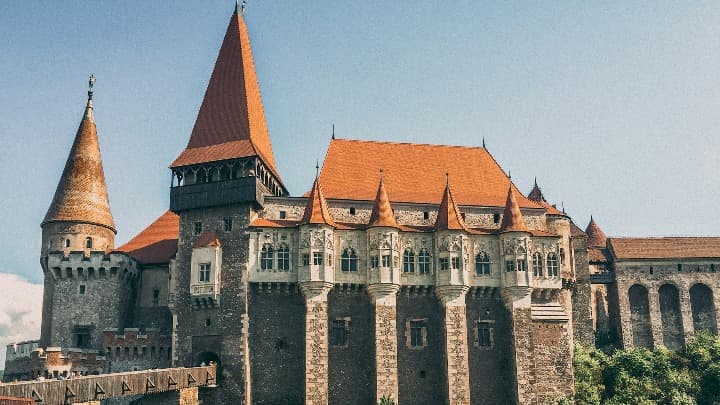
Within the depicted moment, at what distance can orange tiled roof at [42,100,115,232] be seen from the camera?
167 ft

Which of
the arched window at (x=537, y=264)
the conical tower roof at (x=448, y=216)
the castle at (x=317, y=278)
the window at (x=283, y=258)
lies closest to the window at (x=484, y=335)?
the castle at (x=317, y=278)

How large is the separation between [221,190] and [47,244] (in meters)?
14.3

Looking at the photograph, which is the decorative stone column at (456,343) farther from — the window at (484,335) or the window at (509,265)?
the window at (509,265)

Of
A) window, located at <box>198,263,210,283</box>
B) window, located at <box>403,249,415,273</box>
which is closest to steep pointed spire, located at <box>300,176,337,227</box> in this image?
window, located at <box>403,249,415,273</box>

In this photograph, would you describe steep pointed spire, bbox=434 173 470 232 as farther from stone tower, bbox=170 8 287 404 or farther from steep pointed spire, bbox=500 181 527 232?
stone tower, bbox=170 8 287 404

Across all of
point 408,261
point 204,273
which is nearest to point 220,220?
point 204,273

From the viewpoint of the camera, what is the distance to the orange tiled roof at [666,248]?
201 ft

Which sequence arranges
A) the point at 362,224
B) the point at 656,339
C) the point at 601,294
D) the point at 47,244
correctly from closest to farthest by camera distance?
the point at 362,224
the point at 47,244
the point at 656,339
the point at 601,294

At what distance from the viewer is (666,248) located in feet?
204

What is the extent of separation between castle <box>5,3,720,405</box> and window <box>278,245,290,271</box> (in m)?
0.08

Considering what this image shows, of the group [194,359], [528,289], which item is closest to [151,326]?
[194,359]

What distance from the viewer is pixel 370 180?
48.9 meters

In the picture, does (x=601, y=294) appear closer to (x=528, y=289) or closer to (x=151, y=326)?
(x=528, y=289)

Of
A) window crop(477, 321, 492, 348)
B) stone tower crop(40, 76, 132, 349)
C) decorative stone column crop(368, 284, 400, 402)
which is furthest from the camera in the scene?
stone tower crop(40, 76, 132, 349)
